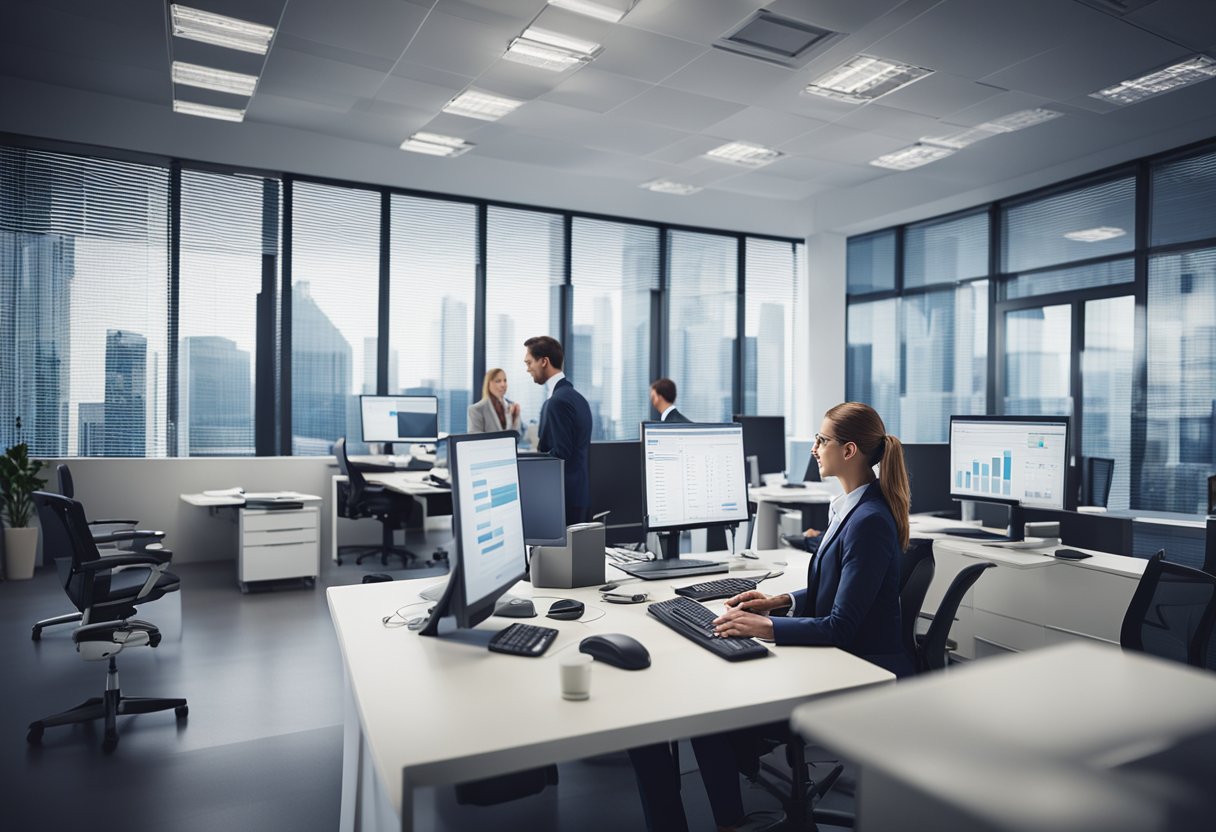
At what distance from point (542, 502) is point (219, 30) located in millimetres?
3995

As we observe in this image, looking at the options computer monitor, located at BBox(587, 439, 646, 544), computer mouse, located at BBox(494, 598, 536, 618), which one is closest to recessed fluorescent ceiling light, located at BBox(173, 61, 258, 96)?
computer monitor, located at BBox(587, 439, 646, 544)

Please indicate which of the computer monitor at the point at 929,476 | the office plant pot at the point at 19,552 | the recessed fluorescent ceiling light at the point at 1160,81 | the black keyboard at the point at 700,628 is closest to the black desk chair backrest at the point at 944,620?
the black keyboard at the point at 700,628

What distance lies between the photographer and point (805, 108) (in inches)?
224

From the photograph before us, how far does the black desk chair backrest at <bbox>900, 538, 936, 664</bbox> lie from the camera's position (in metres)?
2.37

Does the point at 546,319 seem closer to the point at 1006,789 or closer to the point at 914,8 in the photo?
the point at 914,8

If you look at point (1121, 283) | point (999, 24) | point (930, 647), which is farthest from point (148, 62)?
point (1121, 283)

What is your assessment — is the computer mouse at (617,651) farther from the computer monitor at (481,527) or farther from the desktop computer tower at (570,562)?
the desktop computer tower at (570,562)

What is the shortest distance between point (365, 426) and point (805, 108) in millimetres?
4499

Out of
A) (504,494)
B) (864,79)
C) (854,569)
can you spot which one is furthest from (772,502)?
(504,494)

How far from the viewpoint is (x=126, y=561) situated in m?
3.00

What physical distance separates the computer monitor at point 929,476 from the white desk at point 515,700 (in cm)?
250

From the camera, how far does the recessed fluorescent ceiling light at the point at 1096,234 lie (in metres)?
6.35

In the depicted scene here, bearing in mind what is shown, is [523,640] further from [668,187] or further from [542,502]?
[668,187]

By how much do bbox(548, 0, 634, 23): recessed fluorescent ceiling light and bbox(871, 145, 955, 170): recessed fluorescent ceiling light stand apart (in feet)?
11.6
